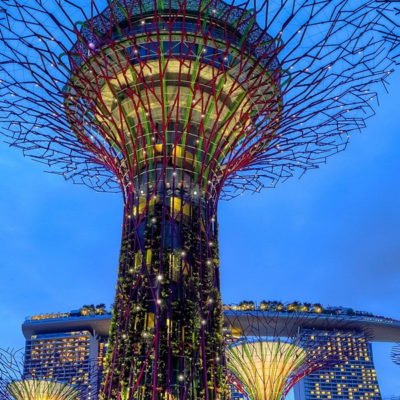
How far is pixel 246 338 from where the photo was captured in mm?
22562

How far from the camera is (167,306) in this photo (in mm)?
16750

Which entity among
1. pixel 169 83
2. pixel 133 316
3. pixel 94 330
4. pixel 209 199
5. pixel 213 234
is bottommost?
pixel 133 316

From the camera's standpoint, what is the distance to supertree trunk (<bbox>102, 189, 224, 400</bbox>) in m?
16.0

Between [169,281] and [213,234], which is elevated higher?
[213,234]

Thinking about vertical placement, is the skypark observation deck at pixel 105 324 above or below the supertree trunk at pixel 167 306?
above

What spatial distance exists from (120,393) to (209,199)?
692cm

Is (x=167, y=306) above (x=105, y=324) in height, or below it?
below

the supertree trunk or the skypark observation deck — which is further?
the skypark observation deck

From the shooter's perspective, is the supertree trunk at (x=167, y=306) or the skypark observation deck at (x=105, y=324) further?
the skypark observation deck at (x=105, y=324)

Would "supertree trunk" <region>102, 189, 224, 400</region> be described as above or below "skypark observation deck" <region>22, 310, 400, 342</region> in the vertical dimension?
below

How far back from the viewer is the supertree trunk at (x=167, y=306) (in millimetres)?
16047

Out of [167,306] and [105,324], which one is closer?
[167,306]

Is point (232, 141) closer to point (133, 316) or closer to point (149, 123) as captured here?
point (149, 123)

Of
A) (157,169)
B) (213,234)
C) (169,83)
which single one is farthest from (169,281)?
(169,83)
